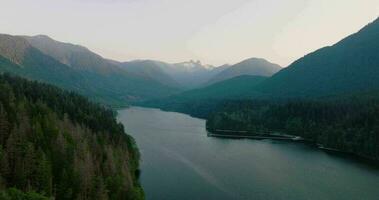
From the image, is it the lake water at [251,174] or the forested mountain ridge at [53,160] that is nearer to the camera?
the forested mountain ridge at [53,160]

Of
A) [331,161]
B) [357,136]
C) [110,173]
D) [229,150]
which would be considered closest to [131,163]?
[110,173]

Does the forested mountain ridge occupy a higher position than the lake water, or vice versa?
the forested mountain ridge

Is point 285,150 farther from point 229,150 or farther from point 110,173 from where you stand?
point 110,173

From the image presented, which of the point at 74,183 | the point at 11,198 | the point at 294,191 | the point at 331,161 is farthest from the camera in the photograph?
the point at 331,161

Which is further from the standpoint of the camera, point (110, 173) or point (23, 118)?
point (23, 118)

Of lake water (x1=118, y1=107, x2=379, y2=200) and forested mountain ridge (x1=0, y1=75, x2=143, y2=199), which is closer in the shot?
forested mountain ridge (x1=0, y1=75, x2=143, y2=199)
